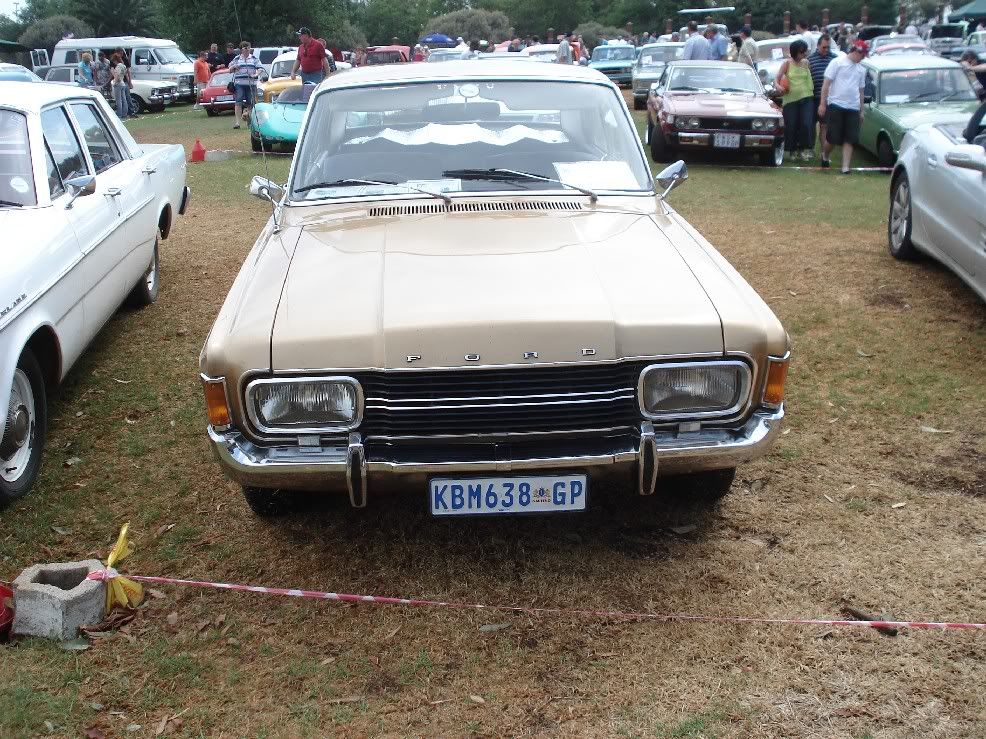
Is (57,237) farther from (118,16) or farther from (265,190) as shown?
(118,16)

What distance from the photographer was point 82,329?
5164mm

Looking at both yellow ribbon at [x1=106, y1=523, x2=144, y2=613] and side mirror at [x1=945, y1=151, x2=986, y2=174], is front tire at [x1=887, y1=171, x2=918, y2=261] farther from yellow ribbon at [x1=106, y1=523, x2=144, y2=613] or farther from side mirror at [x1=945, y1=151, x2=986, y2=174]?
yellow ribbon at [x1=106, y1=523, x2=144, y2=613]

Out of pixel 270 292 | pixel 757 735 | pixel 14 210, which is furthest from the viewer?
pixel 14 210

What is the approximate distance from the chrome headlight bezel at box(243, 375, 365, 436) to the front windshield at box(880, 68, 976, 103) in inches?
454

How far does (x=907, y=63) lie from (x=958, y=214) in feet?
24.5

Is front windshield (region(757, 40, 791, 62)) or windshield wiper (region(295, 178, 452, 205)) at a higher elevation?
windshield wiper (region(295, 178, 452, 205))

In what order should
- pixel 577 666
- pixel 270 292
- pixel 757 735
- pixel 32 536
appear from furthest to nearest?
pixel 32 536 < pixel 270 292 < pixel 577 666 < pixel 757 735

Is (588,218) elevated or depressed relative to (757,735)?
elevated

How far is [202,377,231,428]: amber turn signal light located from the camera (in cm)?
333

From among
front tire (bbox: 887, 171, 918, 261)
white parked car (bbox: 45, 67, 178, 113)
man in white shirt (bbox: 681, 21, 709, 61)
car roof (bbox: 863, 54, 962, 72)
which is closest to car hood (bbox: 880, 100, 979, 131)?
car roof (bbox: 863, 54, 962, 72)

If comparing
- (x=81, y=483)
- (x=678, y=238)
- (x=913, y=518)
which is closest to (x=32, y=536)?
(x=81, y=483)

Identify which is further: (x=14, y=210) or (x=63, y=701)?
(x=14, y=210)

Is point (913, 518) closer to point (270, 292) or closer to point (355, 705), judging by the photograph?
point (355, 705)

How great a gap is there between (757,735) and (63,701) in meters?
2.12
